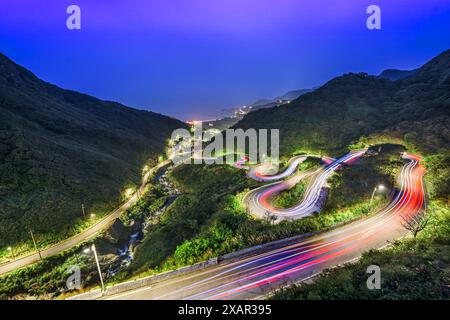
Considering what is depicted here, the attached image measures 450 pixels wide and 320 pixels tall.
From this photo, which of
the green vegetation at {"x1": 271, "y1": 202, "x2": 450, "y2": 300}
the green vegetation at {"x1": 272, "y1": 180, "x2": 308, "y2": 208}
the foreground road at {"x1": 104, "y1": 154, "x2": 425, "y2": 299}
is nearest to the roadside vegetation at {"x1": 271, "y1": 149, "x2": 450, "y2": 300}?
the green vegetation at {"x1": 271, "y1": 202, "x2": 450, "y2": 300}

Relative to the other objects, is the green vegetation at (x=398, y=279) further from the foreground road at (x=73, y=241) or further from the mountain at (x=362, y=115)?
the mountain at (x=362, y=115)

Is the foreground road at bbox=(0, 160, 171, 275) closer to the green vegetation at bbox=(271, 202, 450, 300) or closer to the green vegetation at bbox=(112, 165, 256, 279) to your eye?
the green vegetation at bbox=(112, 165, 256, 279)

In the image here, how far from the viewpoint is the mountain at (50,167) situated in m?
43.2

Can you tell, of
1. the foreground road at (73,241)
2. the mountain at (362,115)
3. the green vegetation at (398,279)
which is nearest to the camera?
the green vegetation at (398,279)

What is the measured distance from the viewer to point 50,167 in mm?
55625

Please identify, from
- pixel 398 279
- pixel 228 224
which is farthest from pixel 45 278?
pixel 398 279

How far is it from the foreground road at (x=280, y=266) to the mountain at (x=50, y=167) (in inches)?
1368

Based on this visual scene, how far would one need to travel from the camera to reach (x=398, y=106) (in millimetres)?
97062

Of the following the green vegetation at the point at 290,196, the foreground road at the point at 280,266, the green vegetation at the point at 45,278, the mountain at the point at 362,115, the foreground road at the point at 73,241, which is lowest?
the green vegetation at the point at 45,278

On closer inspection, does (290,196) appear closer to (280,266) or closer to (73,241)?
(280,266)

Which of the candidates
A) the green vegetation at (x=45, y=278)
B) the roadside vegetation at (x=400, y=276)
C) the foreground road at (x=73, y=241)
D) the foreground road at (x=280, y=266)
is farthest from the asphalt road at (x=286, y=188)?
the foreground road at (x=73, y=241)

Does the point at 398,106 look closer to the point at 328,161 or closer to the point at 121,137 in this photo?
the point at 328,161

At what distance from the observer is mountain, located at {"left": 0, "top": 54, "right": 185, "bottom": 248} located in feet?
142
